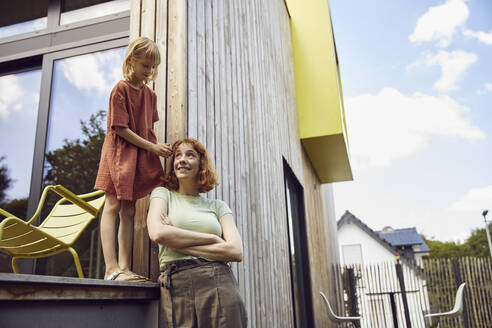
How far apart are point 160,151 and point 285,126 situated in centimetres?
356

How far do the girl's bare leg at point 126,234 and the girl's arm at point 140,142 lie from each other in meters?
0.28

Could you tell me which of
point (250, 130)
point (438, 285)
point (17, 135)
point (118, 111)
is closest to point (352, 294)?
point (438, 285)

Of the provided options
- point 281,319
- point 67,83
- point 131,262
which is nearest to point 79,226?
point 131,262

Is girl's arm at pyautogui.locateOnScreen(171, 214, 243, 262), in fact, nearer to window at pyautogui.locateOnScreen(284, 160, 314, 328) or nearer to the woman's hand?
the woman's hand

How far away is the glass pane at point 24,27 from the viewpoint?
360 cm

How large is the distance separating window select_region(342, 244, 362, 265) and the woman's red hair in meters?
20.9

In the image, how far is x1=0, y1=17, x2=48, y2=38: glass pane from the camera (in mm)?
3599

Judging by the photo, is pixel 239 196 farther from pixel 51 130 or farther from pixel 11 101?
pixel 11 101

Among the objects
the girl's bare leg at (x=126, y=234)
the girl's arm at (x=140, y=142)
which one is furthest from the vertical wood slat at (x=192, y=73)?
the girl's bare leg at (x=126, y=234)

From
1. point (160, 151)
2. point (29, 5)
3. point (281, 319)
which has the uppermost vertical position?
point (29, 5)

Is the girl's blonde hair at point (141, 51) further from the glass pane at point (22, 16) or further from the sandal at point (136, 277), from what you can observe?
the glass pane at point (22, 16)

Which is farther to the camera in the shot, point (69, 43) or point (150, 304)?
point (69, 43)

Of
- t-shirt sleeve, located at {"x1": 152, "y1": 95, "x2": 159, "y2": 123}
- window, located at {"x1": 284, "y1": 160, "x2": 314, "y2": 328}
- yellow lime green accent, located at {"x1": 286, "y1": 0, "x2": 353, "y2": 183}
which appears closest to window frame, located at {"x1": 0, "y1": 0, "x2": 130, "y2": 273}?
t-shirt sleeve, located at {"x1": 152, "y1": 95, "x2": 159, "y2": 123}

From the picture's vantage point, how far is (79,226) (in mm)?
2465
